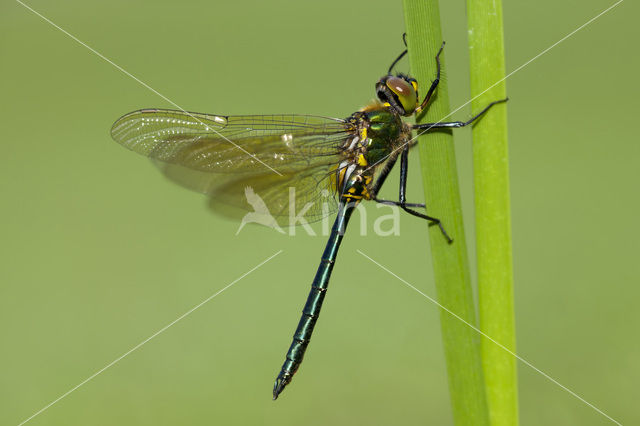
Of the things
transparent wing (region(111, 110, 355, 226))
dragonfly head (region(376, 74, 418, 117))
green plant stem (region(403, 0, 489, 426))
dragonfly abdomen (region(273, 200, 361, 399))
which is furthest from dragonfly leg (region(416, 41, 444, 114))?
dragonfly abdomen (region(273, 200, 361, 399))

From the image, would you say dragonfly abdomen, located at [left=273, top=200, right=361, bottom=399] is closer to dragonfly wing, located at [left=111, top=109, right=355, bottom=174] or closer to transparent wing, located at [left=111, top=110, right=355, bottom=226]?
transparent wing, located at [left=111, top=110, right=355, bottom=226]

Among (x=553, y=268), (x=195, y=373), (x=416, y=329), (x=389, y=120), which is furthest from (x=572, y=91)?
(x=195, y=373)

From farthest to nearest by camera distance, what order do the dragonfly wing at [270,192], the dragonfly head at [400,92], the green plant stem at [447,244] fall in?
1. the dragonfly wing at [270,192]
2. the dragonfly head at [400,92]
3. the green plant stem at [447,244]

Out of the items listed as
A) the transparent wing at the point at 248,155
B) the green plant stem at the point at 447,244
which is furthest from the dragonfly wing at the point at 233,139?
the green plant stem at the point at 447,244

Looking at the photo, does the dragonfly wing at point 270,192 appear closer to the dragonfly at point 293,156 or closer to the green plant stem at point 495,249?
the dragonfly at point 293,156

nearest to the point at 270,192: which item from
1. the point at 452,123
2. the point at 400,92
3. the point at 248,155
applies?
the point at 248,155

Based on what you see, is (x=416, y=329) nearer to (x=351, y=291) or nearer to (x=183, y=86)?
(x=351, y=291)

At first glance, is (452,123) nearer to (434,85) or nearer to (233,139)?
(434,85)

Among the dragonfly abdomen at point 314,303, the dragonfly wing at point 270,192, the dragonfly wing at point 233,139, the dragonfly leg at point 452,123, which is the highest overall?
the dragonfly wing at point 233,139
